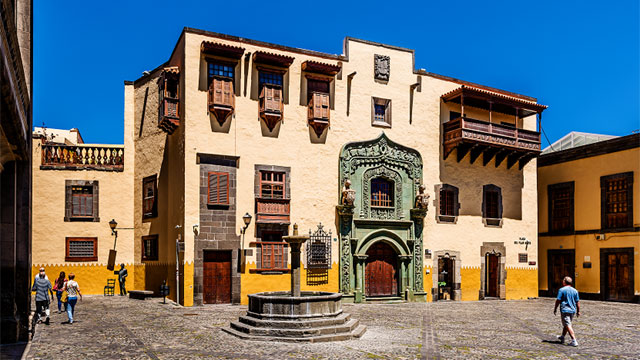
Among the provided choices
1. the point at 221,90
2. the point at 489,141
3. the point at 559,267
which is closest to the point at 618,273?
the point at 559,267

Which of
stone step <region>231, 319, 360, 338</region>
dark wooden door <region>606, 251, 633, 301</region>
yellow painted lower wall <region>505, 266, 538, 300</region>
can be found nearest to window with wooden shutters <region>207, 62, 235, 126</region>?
stone step <region>231, 319, 360, 338</region>

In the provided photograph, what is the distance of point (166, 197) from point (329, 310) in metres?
11.7

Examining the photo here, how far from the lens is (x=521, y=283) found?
92.3 feet

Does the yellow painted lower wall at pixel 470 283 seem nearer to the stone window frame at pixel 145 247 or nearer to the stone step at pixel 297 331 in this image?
the stone step at pixel 297 331

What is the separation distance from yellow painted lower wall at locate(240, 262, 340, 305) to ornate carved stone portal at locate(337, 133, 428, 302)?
18.3 inches

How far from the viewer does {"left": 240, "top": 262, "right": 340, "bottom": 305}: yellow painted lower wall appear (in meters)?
21.7

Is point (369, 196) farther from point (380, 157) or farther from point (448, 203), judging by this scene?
point (448, 203)

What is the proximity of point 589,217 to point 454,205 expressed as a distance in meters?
7.63

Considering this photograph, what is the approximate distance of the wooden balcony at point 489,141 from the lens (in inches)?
1010

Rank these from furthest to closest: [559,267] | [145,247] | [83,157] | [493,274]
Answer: [559,267], [493,274], [83,157], [145,247]

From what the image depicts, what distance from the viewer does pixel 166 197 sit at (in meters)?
23.5

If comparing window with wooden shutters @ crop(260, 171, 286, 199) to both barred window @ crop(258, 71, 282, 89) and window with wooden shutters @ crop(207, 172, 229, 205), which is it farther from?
barred window @ crop(258, 71, 282, 89)

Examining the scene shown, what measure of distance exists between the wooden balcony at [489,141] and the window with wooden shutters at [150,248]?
13.8 metres

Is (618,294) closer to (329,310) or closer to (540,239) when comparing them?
(540,239)
